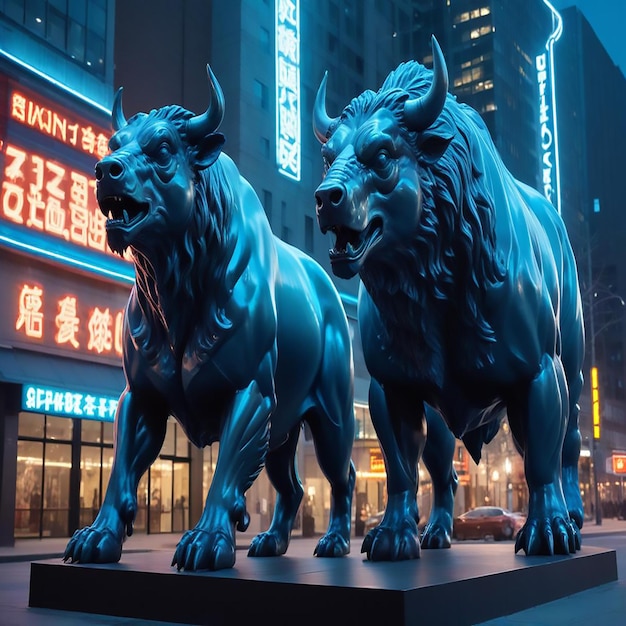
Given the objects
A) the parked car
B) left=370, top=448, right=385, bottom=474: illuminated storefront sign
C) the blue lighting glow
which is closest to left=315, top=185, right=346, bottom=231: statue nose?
the blue lighting glow

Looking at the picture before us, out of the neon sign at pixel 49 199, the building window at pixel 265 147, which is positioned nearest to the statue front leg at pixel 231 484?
the neon sign at pixel 49 199

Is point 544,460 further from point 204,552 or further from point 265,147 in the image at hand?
point 265,147

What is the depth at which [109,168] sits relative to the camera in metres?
4.70

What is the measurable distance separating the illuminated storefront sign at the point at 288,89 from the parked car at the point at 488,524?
1641 cm

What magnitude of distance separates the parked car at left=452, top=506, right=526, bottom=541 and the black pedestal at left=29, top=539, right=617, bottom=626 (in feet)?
75.7

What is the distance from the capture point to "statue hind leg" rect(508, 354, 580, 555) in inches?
206

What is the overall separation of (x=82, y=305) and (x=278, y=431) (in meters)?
21.5

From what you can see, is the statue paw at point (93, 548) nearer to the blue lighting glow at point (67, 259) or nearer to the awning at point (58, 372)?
the awning at point (58, 372)

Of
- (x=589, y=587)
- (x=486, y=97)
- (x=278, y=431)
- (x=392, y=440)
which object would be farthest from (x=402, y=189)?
(x=486, y=97)

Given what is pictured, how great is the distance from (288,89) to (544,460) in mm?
34231

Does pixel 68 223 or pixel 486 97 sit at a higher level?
pixel 486 97

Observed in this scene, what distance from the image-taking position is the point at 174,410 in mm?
5270

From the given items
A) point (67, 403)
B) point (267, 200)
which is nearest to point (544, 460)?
point (67, 403)

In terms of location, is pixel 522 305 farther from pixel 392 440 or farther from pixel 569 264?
pixel 569 264
